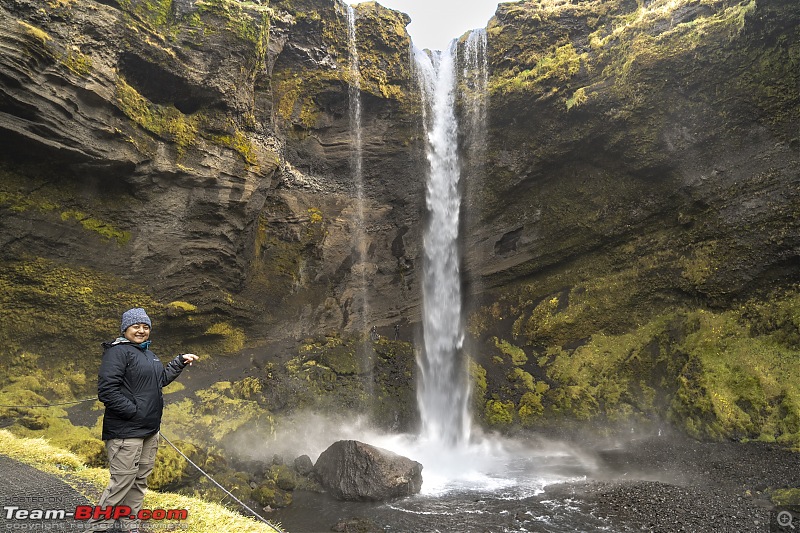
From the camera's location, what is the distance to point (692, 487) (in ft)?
41.4

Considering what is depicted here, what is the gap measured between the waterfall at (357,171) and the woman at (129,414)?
1666 cm

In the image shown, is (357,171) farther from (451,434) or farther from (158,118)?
(451,434)

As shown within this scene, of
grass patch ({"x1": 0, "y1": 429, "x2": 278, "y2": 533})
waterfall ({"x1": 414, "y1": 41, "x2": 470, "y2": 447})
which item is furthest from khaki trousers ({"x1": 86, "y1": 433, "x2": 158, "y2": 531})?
waterfall ({"x1": 414, "y1": 41, "x2": 470, "y2": 447})

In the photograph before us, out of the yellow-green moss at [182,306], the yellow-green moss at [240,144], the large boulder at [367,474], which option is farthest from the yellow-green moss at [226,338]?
the large boulder at [367,474]

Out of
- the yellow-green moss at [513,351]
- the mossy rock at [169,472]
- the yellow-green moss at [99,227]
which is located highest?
the yellow-green moss at [99,227]

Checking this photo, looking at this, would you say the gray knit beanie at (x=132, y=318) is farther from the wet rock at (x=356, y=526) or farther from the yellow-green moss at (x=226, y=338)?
the yellow-green moss at (x=226, y=338)

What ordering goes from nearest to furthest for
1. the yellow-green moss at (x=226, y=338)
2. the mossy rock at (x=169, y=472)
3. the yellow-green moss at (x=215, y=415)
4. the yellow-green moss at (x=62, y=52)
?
the mossy rock at (x=169, y=472) < the yellow-green moss at (x=62, y=52) < the yellow-green moss at (x=215, y=415) < the yellow-green moss at (x=226, y=338)

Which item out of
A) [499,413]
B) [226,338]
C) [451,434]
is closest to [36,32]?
[226,338]

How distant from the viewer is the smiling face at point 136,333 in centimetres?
504

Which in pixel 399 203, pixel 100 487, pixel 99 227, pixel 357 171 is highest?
pixel 357 171

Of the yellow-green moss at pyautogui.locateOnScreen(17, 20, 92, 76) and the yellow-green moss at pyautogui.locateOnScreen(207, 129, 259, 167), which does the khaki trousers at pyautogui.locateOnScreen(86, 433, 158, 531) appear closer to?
the yellow-green moss at pyautogui.locateOnScreen(17, 20, 92, 76)

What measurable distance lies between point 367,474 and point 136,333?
9.54m

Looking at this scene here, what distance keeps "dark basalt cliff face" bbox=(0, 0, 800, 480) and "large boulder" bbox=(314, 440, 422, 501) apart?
17.8 ft

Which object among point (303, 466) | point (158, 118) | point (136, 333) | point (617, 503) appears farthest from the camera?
point (158, 118)
